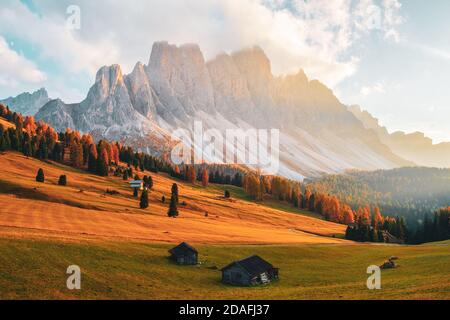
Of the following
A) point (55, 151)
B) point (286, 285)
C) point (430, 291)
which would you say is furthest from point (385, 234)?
point (55, 151)

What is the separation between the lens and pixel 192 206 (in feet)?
381

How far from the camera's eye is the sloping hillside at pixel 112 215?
63.8 meters

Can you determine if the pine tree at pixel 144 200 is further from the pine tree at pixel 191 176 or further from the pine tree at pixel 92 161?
the pine tree at pixel 191 176

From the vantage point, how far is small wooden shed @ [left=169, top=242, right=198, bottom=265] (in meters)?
51.0

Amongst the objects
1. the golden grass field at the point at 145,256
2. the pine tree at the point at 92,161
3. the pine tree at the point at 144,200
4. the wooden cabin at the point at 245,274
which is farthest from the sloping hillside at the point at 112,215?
the wooden cabin at the point at 245,274

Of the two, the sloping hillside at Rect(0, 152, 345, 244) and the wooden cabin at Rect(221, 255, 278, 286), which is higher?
the sloping hillside at Rect(0, 152, 345, 244)

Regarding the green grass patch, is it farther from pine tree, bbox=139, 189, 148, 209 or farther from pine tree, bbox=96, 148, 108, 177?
pine tree, bbox=96, 148, 108, 177

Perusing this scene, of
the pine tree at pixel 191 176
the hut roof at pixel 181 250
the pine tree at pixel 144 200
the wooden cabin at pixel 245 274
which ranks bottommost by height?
the wooden cabin at pixel 245 274

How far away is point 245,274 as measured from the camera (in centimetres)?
4538

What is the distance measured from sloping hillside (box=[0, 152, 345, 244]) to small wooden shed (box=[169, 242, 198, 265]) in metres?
10.9

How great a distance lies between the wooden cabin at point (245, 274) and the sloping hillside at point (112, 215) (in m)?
20.2

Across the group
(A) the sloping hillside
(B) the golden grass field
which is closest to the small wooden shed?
(B) the golden grass field

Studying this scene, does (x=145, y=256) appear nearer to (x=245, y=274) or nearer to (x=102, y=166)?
(x=245, y=274)
